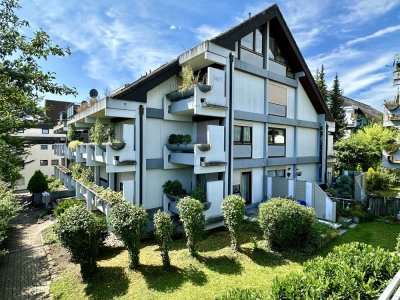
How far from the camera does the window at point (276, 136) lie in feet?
55.8

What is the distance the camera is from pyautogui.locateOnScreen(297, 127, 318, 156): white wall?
1912 centimetres

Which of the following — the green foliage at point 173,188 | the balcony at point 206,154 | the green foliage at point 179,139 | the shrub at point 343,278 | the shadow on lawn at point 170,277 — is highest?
the green foliage at point 179,139

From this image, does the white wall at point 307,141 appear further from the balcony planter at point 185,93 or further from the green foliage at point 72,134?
the green foliage at point 72,134

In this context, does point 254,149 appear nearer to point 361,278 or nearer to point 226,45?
point 226,45

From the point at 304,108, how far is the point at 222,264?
49.5ft

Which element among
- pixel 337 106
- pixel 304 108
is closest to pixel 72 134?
pixel 304 108

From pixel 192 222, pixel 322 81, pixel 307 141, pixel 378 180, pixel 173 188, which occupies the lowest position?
pixel 192 222

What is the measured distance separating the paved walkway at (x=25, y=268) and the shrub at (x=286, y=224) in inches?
330

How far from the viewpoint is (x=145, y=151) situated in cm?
1266

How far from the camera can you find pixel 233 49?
1345 cm

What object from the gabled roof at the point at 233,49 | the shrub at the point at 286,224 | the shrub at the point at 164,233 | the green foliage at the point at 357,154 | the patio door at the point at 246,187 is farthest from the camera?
the green foliage at the point at 357,154

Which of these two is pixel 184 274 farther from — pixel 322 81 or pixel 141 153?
pixel 322 81

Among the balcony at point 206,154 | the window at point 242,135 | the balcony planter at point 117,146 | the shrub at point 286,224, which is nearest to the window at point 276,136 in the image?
the window at point 242,135

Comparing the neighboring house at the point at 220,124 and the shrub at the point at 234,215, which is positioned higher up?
the neighboring house at the point at 220,124
